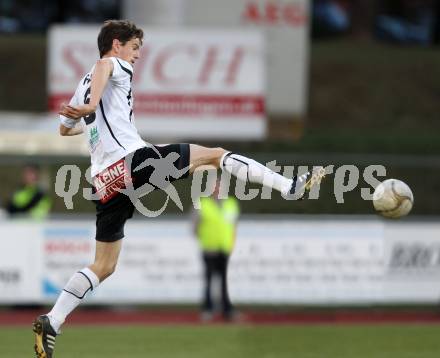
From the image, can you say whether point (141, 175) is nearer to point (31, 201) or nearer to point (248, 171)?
point (248, 171)

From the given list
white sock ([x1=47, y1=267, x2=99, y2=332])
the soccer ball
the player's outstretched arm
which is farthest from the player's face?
the soccer ball

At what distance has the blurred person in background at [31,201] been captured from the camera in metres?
16.6

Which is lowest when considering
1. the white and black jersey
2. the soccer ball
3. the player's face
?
the soccer ball

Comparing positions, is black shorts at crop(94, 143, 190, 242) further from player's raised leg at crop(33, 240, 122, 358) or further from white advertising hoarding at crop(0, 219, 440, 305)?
white advertising hoarding at crop(0, 219, 440, 305)

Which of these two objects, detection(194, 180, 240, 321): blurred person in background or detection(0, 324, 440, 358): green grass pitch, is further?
detection(194, 180, 240, 321): blurred person in background

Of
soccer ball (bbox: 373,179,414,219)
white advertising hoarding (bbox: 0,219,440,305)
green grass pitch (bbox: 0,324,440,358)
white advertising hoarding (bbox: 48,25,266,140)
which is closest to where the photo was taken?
soccer ball (bbox: 373,179,414,219)

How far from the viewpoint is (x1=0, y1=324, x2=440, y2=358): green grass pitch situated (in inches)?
504

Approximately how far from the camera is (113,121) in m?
8.92

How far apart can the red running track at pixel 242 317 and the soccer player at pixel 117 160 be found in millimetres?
6975

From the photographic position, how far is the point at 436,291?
1700 cm

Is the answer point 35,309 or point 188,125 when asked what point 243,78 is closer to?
point 188,125

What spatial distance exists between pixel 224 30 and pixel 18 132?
437cm

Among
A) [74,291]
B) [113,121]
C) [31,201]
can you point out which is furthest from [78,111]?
[31,201]

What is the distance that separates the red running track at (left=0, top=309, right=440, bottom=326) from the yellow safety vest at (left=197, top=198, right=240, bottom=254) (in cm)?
103
